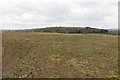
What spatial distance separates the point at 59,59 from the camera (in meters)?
13.4

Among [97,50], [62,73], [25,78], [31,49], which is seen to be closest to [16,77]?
[25,78]

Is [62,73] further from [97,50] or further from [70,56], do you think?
→ [97,50]

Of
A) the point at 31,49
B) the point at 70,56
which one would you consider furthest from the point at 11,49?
the point at 70,56

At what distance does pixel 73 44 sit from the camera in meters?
16.4

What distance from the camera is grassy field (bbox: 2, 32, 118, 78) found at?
1184 centimetres

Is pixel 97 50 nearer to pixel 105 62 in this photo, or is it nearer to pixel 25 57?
pixel 105 62

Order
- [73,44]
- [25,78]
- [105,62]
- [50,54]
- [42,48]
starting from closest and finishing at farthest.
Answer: [25,78]
[105,62]
[50,54]
[42,48]
[73,44]

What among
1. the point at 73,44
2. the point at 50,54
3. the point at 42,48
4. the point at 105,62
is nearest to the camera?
the point at 105,62

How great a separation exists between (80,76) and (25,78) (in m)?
2.32

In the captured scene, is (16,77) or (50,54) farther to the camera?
(50,54)

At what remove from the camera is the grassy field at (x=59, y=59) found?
11836mm

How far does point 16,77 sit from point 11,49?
3.75 metres

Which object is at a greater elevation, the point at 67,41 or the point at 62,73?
the point at 67,41

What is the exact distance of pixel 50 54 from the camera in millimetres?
14133
